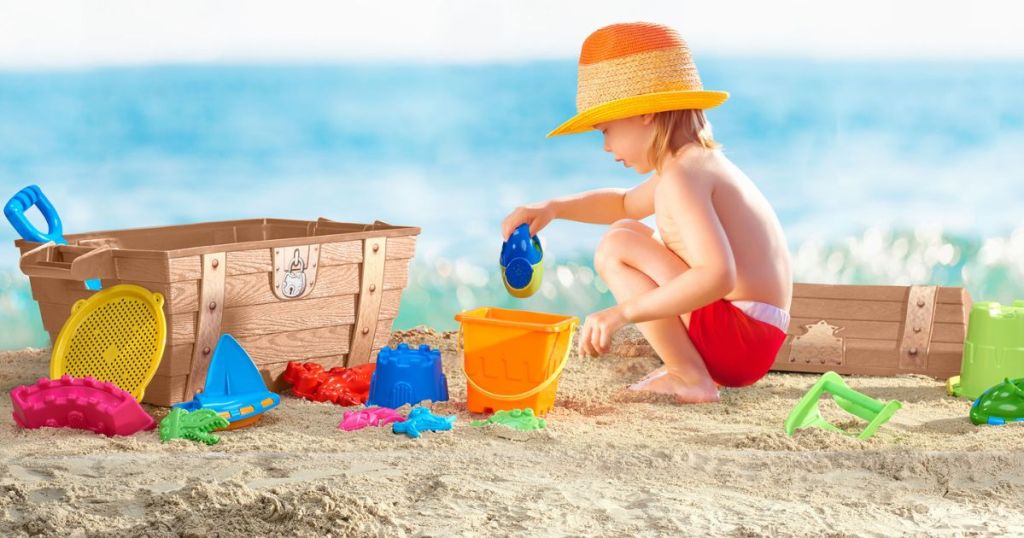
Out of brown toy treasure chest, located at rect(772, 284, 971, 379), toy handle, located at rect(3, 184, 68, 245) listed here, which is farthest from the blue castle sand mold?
brown toy treasure chest, located at rect(772, 284, 971, 379)

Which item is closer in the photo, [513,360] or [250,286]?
[513,360]

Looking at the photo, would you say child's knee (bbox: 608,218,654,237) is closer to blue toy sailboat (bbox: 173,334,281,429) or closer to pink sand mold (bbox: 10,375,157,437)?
blue toy sailboat (bbox: 173,334,281,429)

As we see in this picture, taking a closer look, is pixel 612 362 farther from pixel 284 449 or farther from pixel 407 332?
pixel 284 449

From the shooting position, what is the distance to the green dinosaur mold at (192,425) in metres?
2.62

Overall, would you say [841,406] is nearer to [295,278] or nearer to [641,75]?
[641,75]

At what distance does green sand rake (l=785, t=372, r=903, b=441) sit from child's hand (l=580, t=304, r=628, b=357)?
503mm

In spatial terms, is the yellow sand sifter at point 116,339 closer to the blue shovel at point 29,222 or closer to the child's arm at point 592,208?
the blue shovel at point 29,222

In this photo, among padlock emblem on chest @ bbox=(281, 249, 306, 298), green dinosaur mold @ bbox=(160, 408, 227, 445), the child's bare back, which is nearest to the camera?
green dinosaur mold @ bbox=(160, 408, 227, 445)

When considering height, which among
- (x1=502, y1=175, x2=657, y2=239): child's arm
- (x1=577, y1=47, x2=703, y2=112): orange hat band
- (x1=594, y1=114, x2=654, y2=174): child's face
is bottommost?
(x1=502, y1=175, x2=657, y2=239): child's arm

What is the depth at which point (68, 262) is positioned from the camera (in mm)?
3146

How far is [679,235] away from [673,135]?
0.30 metres

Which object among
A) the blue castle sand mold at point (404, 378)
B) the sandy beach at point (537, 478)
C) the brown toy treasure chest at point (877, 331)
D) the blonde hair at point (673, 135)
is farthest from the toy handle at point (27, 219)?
the brown toy treasure chest at point (877, 331)

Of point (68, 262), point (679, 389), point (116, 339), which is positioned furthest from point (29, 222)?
point (679, 389)

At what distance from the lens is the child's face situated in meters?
3.00
